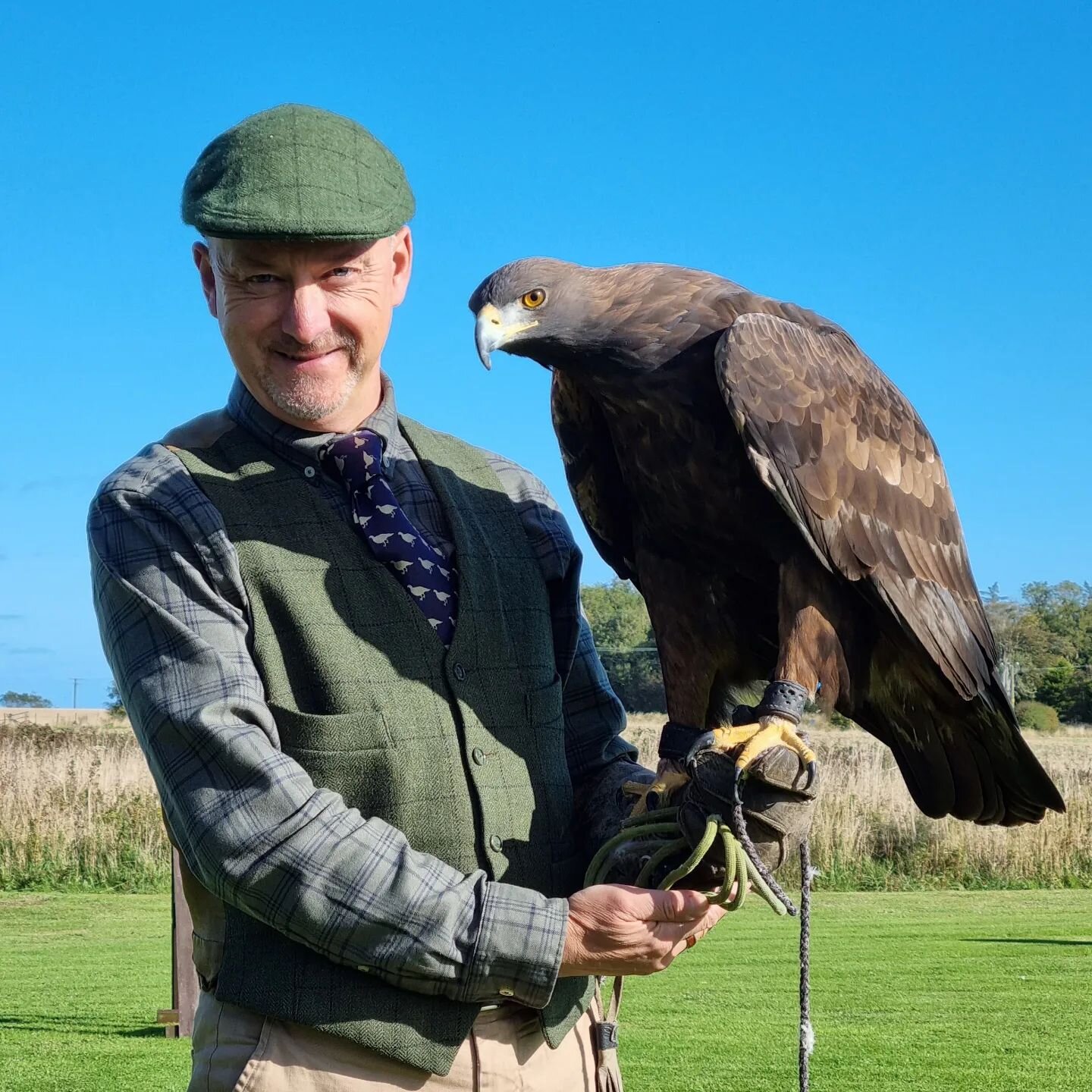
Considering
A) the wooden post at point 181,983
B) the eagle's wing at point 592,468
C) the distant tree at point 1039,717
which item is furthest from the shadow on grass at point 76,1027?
the distant tree at point 1039,717

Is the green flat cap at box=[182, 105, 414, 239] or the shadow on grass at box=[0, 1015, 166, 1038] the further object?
the shadow on grass at box=[0, 1015, 166, 1038]

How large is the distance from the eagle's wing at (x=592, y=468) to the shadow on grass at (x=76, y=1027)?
4677mm

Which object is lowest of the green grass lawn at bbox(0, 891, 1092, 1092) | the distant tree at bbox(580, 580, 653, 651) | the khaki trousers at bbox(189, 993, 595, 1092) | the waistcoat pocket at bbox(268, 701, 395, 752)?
the green grass lawn at bbox(0, 891, 1092, 1092)

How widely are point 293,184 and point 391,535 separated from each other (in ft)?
2.14

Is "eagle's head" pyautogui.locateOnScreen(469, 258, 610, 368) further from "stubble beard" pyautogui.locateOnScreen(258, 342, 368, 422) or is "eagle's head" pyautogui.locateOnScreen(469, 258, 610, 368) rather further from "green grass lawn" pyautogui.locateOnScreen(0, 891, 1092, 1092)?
"green grass lawn" pyautogui.locateOnScreen(0, 891, 1092, 1092)

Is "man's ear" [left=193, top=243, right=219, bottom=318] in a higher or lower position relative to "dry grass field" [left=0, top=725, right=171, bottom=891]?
higher

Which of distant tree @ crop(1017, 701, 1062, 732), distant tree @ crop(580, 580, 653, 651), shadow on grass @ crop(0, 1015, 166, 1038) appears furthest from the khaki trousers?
distant tree @ crop(580, 580, 653, 651)

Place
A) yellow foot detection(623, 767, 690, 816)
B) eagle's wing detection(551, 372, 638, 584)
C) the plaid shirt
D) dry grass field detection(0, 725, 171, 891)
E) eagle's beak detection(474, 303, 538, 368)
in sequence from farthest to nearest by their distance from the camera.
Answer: dry grass field detection(0, 725, 171, 891)
eagle's wing detection(551, 372, 638, 584)
eagle's beak detection(474, 303, 538, 368)
yellow foot detection(623, 767, 690, 816)
the plaid shirt

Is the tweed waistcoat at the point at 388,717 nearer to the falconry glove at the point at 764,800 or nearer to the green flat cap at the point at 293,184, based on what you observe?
the falconry glove at the point at 764,800

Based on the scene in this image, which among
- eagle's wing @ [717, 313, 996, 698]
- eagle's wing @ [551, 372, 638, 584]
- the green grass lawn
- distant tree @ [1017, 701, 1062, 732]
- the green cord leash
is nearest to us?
the green cord leash

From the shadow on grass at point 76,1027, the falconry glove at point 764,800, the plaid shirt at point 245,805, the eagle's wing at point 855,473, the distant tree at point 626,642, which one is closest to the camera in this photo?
the plaid shirt at point 245,805

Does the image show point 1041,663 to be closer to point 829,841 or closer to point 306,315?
point 829,841

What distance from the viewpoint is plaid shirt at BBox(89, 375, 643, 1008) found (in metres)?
2.04

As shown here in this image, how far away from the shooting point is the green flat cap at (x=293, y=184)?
229cm
